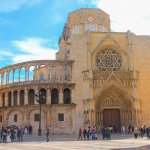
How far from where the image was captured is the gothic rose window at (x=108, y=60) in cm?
3791

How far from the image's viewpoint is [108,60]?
126 ft

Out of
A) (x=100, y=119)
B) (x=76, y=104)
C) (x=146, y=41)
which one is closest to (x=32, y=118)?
(x=76, y=104)

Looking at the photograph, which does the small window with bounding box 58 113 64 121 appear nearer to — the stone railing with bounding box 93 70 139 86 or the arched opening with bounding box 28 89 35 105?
the arched opening with bounding box 28 89 35 105

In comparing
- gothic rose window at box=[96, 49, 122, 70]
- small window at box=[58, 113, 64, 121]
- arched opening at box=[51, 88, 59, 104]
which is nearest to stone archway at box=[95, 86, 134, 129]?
gothic rose window at box=[96, 49, 122, 70]

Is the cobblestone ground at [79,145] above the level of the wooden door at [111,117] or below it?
below

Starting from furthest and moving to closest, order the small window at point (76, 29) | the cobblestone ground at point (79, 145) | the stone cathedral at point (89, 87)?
the small window at point (76, 29) < the stone cathedral at point (89, 87) < the cobblestone ground at point (79, 145)

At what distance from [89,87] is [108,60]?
490 centimetres

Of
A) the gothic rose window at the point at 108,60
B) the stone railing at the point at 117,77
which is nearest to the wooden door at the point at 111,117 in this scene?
the stone railing at the point at 117,77

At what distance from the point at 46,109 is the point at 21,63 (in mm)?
7072

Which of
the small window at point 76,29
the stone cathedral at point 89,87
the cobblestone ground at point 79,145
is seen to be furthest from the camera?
the small window at point 76,29

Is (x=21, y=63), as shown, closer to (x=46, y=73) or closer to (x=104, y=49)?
(x=46, y=73)

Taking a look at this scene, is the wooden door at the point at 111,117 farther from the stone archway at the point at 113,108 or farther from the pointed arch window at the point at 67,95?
the pointed arch window at the point at 67,95

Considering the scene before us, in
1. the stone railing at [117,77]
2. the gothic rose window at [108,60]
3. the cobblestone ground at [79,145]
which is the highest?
the gothic rose window at [108,60]

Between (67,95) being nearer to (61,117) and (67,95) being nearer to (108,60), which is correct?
(61,117)
